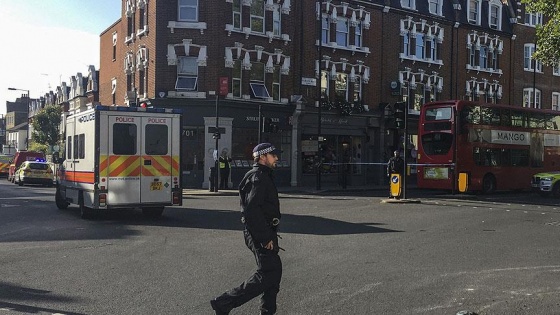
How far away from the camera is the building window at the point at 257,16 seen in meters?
29.5

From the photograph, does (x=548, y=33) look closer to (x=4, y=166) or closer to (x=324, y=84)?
(x=324, y=84)

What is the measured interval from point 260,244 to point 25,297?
10.6ft

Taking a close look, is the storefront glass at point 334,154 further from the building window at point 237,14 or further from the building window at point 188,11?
the building window at point 188,11

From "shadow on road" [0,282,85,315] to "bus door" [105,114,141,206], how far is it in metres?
6.48

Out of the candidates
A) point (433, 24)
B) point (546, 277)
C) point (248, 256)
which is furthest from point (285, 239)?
point (433, 24)

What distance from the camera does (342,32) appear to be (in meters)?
33.0

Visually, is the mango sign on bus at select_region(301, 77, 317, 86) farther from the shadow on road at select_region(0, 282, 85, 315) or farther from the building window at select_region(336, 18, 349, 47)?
the shadow on road at select_region(0, 282, 85, 315)

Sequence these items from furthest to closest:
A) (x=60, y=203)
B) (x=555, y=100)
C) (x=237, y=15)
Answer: (x=555, y=100) < (x=237, y=15) < (x=60, y=203)

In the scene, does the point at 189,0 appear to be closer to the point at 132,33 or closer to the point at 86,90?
the point at 132,33

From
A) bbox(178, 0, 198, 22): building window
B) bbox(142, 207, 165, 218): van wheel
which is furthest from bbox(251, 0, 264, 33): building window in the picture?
bbox(142, 207, 165, 218): van wheel

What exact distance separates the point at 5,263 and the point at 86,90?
49.2 m

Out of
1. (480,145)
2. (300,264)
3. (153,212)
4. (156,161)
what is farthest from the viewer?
(480,145)

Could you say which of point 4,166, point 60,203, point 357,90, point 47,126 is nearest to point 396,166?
point 60,203

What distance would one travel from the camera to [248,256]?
919cm
